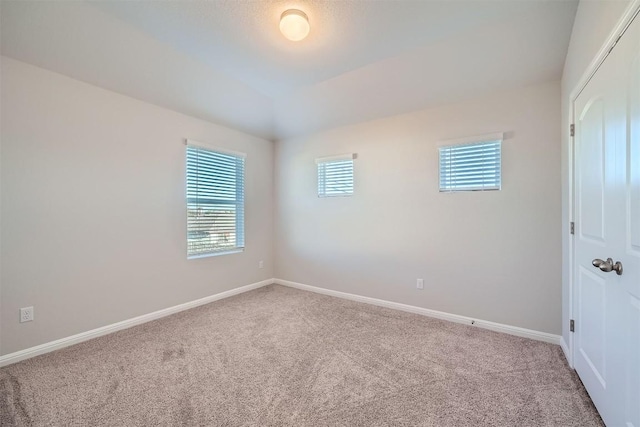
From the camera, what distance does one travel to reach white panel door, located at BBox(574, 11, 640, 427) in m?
1.26

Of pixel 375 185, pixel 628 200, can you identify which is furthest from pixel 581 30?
pixel 375 185

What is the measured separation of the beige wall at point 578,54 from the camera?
4.83ft

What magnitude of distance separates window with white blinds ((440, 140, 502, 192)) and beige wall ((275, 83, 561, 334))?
0.25 feet

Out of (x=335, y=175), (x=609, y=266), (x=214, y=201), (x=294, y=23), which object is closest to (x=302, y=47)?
(x=294, y=23)

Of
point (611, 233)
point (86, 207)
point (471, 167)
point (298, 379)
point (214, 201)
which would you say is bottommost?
point (298, 379)

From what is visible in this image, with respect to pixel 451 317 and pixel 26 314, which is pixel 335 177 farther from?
pixel 26 314

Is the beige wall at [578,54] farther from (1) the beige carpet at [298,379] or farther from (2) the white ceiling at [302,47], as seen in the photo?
(1) the beige carpet at [298,379]

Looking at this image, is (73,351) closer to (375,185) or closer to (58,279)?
(58,279)

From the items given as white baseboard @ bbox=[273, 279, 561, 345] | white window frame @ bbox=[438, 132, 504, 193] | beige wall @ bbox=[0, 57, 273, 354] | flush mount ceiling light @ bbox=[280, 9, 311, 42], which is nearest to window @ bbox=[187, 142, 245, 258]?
beige wall @ bbox=[0, 57, 273, 354]

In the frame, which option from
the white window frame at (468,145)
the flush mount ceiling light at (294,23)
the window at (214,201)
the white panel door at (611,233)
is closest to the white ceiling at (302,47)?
the flush mount ceiling light at (294,23)

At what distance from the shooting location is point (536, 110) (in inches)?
100

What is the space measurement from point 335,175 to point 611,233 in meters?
2.87

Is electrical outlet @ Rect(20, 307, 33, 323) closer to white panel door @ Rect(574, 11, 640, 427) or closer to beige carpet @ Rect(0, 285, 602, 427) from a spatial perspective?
beige carpet @ Rect(0, 285, 602, 427)

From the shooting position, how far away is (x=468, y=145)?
2.89 m
